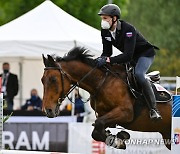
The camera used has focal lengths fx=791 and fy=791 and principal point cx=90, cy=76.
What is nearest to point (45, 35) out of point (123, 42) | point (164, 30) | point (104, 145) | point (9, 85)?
point (9, 85)

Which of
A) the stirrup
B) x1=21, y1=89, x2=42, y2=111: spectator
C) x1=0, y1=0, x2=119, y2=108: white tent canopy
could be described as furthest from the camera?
x1=21, y1=89, x2=42, y2=111: spectator

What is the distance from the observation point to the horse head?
9.97 m

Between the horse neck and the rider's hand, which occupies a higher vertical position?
the rider's hand

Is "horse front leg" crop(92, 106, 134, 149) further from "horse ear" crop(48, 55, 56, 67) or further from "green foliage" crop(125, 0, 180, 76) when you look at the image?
"green foliage" crop(125, 0, 180, 76)

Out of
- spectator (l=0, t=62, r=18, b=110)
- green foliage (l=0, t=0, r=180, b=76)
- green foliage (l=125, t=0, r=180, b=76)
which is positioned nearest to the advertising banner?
spectator (l=0, t=62, r=18, b=110)

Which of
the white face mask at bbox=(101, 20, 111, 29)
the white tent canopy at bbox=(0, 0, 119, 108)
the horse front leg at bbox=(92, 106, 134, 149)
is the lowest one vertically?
the horse front leg at bbox=(92, 106, 134, 149)

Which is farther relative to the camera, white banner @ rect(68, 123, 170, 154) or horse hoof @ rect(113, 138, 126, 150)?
white banner @ rect(68, 123, 170, 154)

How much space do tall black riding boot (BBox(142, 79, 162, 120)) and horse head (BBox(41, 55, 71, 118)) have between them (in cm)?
105

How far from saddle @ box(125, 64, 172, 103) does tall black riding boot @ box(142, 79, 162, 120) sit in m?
0.12

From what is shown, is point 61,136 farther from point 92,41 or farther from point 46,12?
point 46,12

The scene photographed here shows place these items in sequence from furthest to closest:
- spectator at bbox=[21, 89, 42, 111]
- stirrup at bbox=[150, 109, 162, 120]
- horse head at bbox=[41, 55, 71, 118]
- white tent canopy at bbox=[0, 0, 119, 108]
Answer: spectator at bbox=[21, 89, 42, 111] → white tent canopy at bbox=[0, 0, 119, 108] → stirrup at bbox=[150, 109, 162, 120] → horse head at bbox=[41, 55, 71, 118]

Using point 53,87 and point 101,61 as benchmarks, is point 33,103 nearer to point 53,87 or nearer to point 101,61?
point 101,61

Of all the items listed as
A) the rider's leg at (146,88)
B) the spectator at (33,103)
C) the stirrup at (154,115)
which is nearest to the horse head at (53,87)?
the rider's leg at (146,88)

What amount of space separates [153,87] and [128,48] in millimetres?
837
